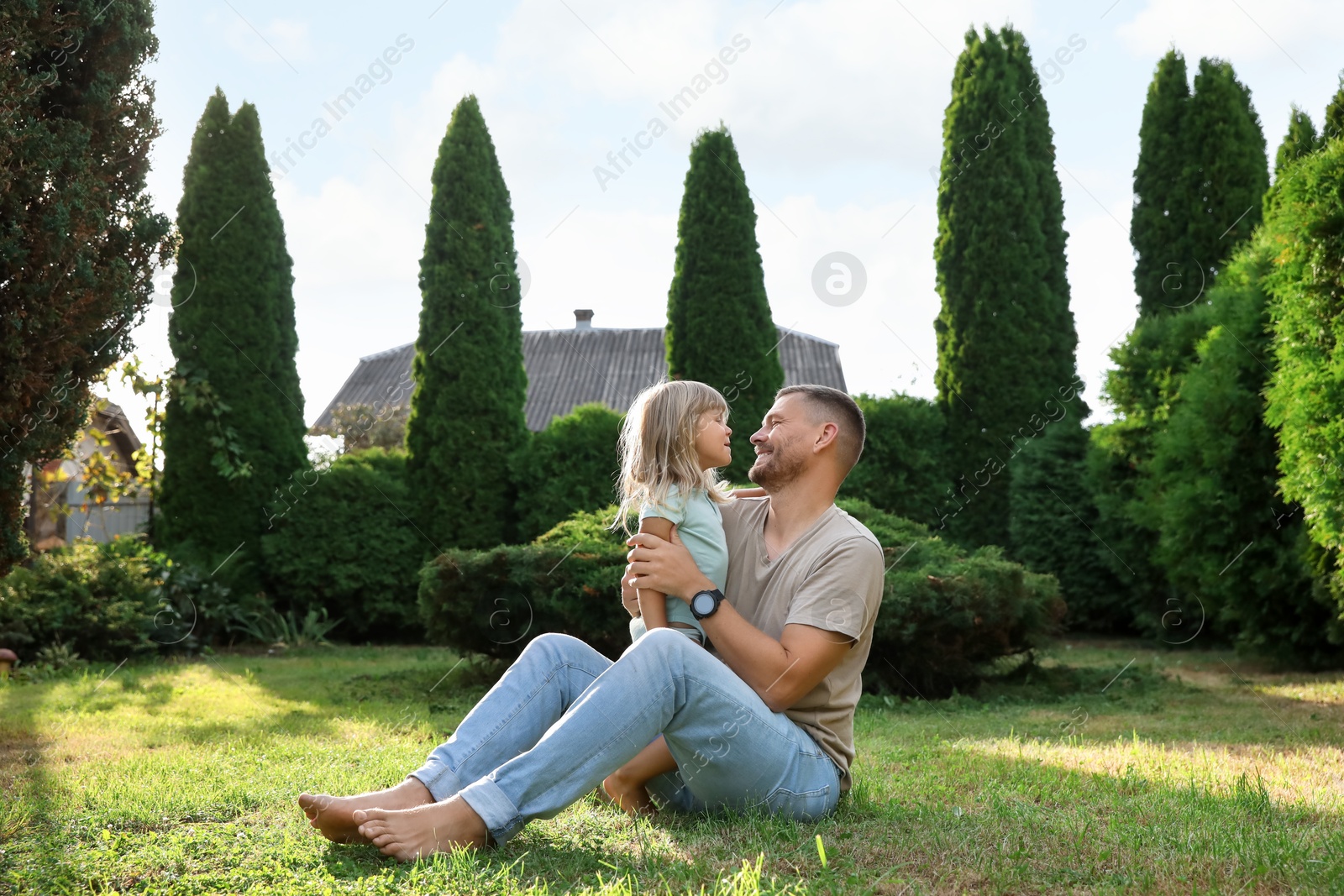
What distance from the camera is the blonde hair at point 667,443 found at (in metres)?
3.10

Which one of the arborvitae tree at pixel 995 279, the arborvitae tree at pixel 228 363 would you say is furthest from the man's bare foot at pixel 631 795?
the arborvitae tree at pixel 995 279

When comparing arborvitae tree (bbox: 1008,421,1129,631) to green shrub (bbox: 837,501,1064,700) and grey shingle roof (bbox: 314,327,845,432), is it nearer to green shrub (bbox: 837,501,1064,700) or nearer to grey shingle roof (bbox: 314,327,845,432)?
green shrub (bbox: 837,501,1064,700)

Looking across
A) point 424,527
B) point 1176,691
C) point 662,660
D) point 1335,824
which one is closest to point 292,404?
point 424,527

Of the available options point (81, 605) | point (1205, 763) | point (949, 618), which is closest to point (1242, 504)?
point (949, 618)

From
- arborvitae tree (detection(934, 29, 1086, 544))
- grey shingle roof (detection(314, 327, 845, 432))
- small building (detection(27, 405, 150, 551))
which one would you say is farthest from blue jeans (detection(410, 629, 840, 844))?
grey shingle roof (detection(314, 327, 845, 432))

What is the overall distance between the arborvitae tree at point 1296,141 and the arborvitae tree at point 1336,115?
0.20 m

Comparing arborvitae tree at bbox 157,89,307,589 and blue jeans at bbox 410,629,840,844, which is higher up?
arborvitae tree at bbox 157,89,307,589

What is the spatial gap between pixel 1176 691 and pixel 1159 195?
7633mm

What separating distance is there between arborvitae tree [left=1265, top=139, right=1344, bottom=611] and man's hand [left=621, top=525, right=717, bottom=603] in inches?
205

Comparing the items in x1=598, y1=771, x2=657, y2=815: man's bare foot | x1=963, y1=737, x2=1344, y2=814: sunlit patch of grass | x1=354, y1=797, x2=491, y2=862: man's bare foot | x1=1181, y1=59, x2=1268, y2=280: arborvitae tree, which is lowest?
x1=963, y1=737, x2=1344, y2=814: sunlit patch of grass

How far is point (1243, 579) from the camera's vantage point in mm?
8102

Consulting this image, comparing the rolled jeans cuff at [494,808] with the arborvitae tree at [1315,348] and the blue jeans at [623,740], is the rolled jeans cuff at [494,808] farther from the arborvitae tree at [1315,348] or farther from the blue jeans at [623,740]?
the arborvitae tree at [1315,348]

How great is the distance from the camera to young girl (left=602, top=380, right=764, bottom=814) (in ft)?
9.86

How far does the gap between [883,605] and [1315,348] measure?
320cm
